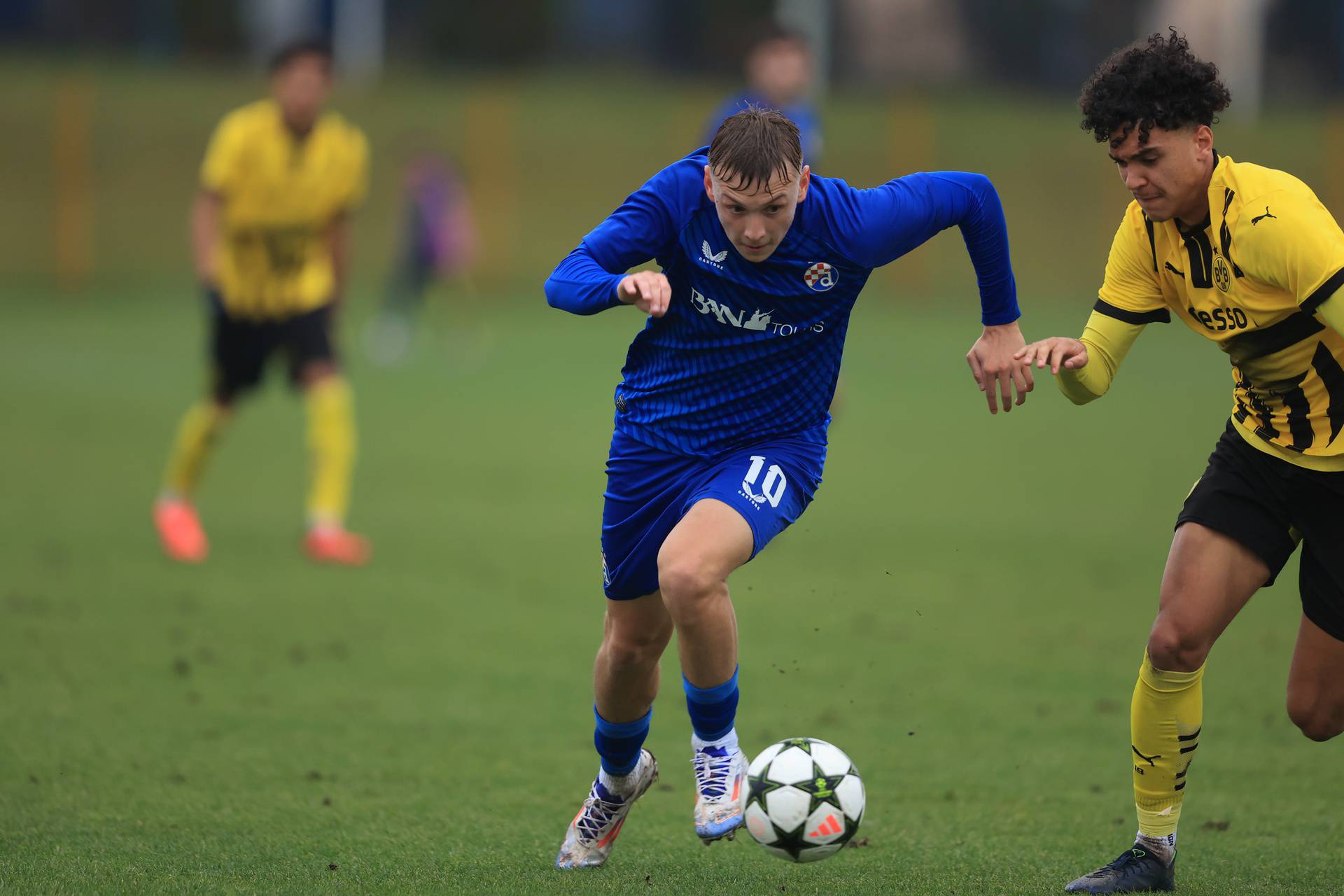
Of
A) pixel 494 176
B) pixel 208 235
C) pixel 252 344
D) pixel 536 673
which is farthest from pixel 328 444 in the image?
pixel 494 176

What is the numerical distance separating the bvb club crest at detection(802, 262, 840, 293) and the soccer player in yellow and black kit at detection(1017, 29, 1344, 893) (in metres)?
0.57

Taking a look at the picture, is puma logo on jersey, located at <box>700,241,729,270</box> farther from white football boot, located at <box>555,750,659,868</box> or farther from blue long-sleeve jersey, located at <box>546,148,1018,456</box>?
white football boot, located at <box>555,750,659,868</box>

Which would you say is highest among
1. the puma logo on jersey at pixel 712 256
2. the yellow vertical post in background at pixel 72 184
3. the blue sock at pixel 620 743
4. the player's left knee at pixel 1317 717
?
the puma logo on jersey at pixel 712 256

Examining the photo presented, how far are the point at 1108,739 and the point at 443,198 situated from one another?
1703cm

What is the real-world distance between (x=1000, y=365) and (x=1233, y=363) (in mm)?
651

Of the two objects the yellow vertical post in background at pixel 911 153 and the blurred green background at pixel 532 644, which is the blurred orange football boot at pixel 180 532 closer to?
the blurred green background at pixel 532 644

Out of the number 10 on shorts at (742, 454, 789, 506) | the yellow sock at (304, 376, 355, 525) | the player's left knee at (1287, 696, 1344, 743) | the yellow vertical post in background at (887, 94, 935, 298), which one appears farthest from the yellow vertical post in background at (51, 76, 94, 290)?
the player's left knee at (1287, 696, 1344, 743)

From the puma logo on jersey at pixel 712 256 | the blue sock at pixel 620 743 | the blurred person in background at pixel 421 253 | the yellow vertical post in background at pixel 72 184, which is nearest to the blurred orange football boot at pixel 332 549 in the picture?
the blue sock at pixel 620 743

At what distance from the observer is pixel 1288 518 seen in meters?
4.17

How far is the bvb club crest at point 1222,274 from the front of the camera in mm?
4008

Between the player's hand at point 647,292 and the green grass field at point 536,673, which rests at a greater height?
the player's hand at point 647,292

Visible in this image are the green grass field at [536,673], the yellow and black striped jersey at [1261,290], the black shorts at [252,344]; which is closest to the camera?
the yellow and black striped jersey at [1261,290]

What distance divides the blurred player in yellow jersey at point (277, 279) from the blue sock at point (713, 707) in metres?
4.90

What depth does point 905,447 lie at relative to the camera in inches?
517
